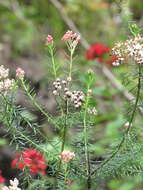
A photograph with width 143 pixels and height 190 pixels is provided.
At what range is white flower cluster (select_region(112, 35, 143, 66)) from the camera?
1066 mm

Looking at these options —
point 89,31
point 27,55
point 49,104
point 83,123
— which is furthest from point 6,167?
point 89,31

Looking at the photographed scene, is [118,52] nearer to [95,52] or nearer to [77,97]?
[77,97]

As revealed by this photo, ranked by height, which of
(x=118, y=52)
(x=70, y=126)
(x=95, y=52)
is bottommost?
(x=70, y=126)

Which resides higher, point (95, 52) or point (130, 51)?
point (95, 52)

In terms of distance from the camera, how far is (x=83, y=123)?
4.01ft

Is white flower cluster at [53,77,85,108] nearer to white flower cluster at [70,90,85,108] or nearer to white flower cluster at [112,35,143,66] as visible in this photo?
white flower cluster at [70,90,85,108]

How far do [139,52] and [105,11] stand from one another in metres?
5.21

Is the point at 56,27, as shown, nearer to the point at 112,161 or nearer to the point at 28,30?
the point at 28,30

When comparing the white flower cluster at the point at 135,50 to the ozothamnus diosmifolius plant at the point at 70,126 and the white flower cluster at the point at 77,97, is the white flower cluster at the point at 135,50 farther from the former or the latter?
the white flower cluster at the point at 77,97

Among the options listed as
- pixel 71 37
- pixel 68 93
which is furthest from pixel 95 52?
pixel 68 93

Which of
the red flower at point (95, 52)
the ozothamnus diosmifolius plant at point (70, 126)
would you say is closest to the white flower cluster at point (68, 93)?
the ozothamnus diosmifolius plant at point (70, 126)

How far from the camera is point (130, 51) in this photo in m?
1.08

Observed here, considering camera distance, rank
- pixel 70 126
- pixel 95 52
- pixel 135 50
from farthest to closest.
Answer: pixel 95 52
pixel 70 126
pixel 135 50

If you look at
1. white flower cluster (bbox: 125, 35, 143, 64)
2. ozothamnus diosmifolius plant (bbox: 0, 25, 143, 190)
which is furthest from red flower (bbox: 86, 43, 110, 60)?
white flower cluster (bbox: 125, 35, 143, 64)
